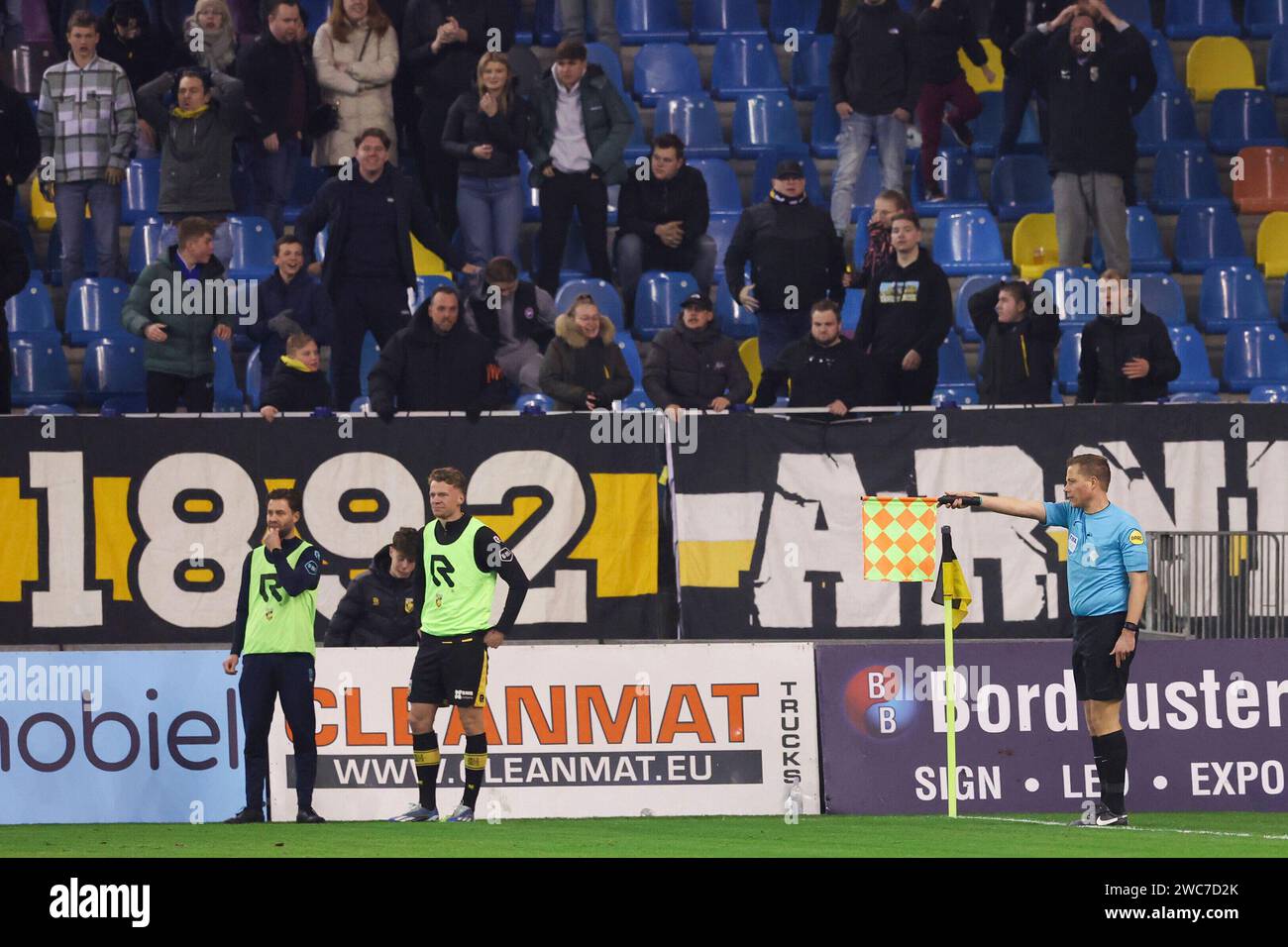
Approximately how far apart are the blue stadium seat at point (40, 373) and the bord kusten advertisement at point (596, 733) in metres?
4.37

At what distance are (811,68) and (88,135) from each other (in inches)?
287

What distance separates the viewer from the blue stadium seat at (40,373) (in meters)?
17.5

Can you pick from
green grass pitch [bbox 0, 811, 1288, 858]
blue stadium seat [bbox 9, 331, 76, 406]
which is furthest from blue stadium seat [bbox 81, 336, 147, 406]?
green grass pitch [bbox 0, 811, 1288, 858]

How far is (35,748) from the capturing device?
1440cm

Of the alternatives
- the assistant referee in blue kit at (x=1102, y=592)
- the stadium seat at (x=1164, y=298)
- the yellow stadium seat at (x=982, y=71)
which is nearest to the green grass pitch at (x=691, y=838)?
the assistant referee in blue kit at (x=1102, y=592)

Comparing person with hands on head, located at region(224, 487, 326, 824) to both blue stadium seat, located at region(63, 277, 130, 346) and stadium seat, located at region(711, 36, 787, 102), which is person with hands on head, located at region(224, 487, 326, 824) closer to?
blue stadium seat, located at region(63, 277, 130, 346)

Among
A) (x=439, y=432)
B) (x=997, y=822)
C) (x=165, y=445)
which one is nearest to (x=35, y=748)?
(x=165, y=445)

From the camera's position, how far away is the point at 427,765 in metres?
13.2

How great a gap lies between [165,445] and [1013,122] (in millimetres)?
8854

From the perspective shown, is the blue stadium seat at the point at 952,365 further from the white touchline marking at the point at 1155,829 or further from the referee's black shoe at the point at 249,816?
the referee's black shoe at the point at 249,816

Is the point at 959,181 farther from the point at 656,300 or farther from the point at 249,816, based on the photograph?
the point at 249,816

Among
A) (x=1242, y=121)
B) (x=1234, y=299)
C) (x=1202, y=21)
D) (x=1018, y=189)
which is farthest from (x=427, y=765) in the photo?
(x=1202, y=21)

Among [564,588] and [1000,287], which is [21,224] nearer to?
[564,588]

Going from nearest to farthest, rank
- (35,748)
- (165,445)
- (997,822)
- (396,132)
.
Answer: (997,822), (35,748), (165,445), (396,132)
